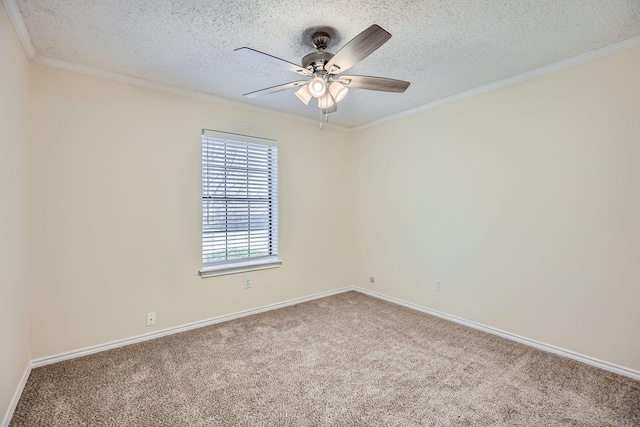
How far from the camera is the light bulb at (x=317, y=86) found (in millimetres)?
2063

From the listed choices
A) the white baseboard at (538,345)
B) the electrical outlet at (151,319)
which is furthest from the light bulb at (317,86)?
the white baseboard at (538,345)

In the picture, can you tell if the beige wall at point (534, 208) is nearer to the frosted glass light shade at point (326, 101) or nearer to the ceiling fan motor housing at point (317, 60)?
the frosted glass light shade at point (326, 101)

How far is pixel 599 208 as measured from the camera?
2.40 meters

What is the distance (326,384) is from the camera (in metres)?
2.19

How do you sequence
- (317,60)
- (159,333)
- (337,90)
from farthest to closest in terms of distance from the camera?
1. (159,333)
2. (337,90)
3. (317,60)

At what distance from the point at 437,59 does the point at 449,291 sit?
2402 millimetres

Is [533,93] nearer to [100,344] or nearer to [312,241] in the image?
[312,241]

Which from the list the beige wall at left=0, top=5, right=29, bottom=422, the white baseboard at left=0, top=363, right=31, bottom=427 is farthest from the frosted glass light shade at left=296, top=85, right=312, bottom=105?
the white baseboard at left=0, top=363, right=31, bottom=427

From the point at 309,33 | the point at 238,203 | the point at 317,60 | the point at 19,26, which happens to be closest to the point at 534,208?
the point at 317,60

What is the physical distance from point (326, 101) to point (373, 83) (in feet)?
1.20

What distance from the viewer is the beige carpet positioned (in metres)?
1.85

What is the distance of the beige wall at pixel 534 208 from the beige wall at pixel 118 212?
6.36 ft

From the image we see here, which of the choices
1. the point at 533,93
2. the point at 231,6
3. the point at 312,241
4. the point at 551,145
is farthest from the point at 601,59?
the point at 312,241

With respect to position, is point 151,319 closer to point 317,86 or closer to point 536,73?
point 317,86
